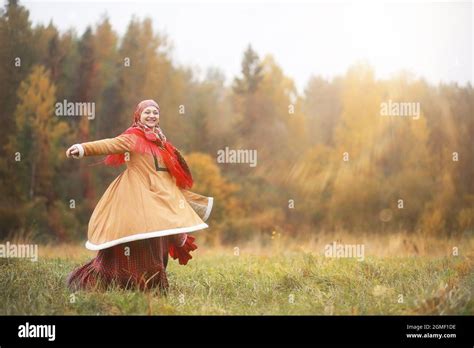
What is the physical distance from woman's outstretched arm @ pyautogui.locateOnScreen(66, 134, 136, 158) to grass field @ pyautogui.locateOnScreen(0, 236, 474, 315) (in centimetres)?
126

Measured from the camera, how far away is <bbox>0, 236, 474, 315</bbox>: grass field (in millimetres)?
5191

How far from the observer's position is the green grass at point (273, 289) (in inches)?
204

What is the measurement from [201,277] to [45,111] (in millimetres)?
8392

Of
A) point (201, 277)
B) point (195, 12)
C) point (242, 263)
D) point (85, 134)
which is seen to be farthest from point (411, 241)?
point (85, 134)

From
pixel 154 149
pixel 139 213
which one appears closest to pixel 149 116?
pixel 154 149

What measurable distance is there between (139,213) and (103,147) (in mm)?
681

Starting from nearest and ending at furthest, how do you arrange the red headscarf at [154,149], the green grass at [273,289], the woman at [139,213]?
1. the green grass at [273,289]
2. the woman at [139,213]
3. the red headscarf at [154,149]

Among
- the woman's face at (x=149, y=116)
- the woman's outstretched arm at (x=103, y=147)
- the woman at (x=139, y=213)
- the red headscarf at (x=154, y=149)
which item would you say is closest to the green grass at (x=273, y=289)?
the woman at (x=139, y=213)

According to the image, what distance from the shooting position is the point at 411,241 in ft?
33.1

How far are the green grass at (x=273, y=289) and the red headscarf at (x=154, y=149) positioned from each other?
114cm

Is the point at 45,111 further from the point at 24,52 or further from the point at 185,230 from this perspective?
the point at 185,230

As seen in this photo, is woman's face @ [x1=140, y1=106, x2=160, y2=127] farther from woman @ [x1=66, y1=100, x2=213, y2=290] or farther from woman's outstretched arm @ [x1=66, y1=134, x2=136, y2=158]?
woman's outstretched arm @ [x1=66, y1=134, x2=136, y2=158]

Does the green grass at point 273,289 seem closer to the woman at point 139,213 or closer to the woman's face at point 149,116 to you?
the woman at point 139,213

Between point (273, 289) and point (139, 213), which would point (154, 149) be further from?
point (273, 289)
